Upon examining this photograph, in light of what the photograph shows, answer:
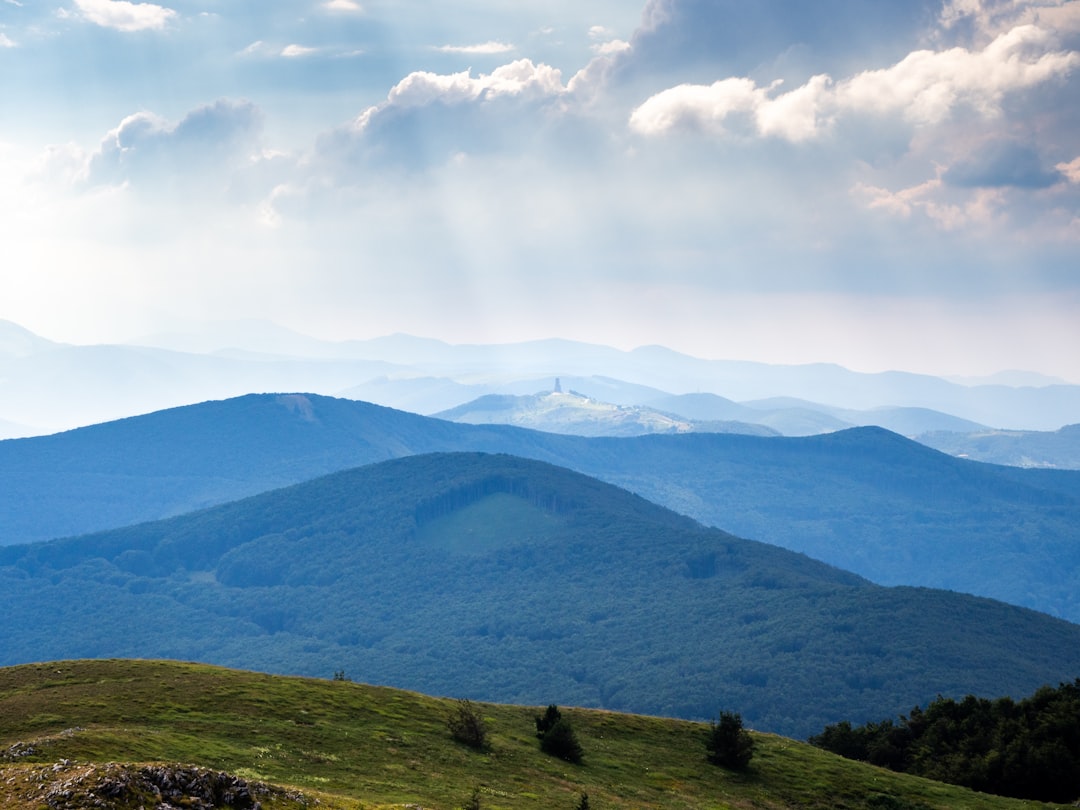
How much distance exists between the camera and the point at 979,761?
283 feet

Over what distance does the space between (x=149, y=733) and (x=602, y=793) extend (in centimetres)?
2803

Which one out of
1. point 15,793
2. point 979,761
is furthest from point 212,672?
point 979,761

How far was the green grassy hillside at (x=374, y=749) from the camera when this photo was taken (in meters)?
48.4

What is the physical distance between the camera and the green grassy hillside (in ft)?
159

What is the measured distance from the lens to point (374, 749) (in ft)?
196

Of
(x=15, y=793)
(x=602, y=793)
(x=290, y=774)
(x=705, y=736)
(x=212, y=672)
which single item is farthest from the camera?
(x=705, y=736)

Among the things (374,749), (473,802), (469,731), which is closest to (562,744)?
(469,731)

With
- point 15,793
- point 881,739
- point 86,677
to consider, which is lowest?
point 881,739

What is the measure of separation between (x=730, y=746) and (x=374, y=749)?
3005 centimetres

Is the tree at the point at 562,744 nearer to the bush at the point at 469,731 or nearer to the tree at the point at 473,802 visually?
the bush at the point at 469,731

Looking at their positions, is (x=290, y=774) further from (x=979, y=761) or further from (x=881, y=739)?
(x=881, y=739)

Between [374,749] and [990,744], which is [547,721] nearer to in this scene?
[374,749]

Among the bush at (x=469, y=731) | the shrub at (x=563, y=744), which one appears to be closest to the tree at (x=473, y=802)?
the bush at (x=469, y=731)

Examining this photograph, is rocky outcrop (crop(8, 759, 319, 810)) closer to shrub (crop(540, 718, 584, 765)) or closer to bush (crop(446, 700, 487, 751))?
bush (crop(446, 700, 487, 751))
